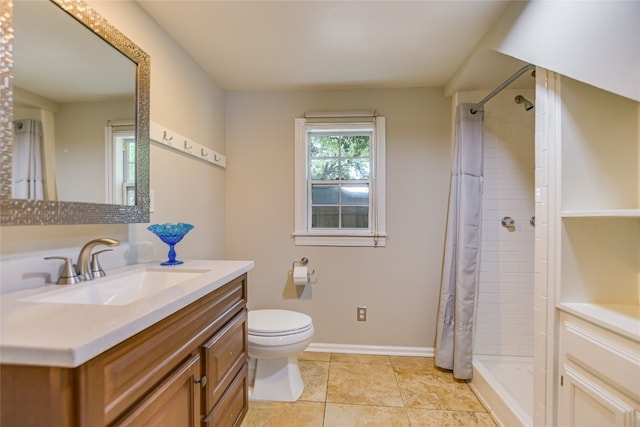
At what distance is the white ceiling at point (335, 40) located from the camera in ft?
4.72

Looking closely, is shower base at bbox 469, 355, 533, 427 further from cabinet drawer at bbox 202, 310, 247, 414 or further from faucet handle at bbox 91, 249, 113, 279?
faucet handle at bbox 91, 249, 113, 279

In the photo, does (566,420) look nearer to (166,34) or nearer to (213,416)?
(213,416)

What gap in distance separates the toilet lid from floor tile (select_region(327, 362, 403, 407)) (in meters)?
0.48

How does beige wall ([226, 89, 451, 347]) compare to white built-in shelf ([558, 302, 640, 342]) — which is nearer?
white built-in shelf ([558, 302, 640, 342])

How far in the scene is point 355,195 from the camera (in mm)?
2412

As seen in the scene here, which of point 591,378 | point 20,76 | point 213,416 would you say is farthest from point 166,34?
point 591,378

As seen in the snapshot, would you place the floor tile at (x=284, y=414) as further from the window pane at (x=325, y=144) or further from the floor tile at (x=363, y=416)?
the window pane at (x=325, y=144)

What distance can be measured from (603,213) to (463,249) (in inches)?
42.0

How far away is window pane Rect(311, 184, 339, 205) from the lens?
7.99 ft

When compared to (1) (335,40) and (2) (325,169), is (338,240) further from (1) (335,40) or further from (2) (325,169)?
(1) (335,40)

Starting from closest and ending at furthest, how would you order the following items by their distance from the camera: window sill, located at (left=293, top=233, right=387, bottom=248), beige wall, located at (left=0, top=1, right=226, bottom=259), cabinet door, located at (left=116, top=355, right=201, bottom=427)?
cabinet door, located at (left=116, top=355, right=201, bottom=427) < beige wall, located at (left=0, top=1, right=226, bottom=259) < window sill, located at (left=293, top=233, right=387, bottom=248)

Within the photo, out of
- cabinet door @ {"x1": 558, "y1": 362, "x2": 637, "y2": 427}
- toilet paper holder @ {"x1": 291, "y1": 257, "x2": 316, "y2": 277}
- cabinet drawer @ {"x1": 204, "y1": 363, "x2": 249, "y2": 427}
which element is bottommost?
cabinet drawer @ {"x1": 204, "y1": 363, "x2": 249, "y2": 427}

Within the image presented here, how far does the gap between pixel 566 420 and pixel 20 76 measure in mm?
2199

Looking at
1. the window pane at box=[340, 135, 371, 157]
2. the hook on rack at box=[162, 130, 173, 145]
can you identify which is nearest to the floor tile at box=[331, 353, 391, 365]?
the window pane at box=[340, 135, 371, 157]
